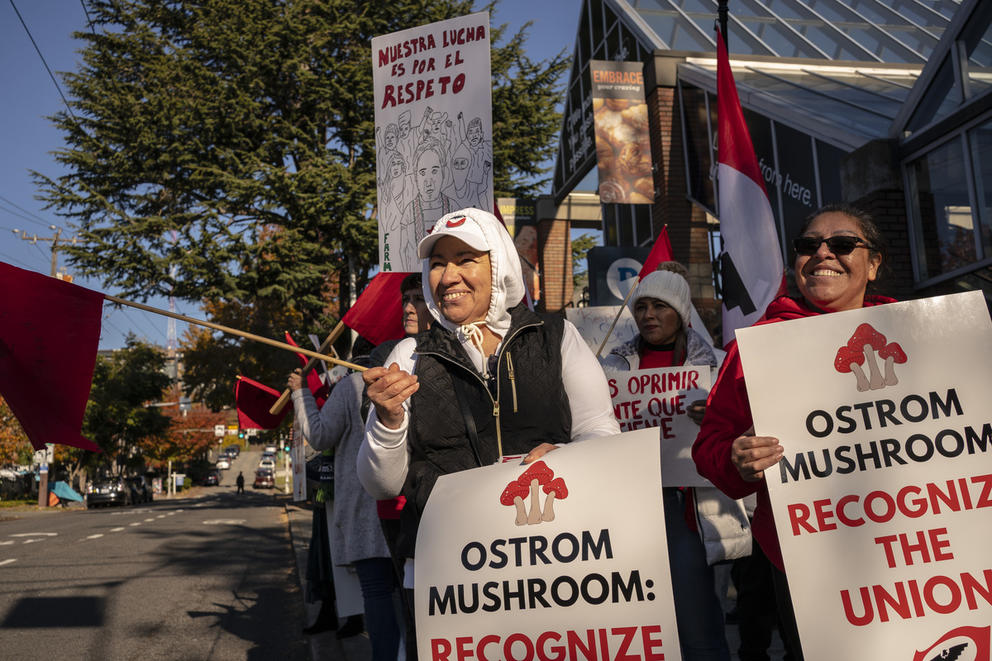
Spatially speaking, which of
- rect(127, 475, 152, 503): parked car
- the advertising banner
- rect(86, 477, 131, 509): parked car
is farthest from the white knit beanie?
rect(127, 475, 152, 503): parked car

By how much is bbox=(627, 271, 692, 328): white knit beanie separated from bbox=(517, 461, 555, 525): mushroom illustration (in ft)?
6.24

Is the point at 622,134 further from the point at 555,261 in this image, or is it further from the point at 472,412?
the point at 472,412

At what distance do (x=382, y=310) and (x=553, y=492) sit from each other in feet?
8.48

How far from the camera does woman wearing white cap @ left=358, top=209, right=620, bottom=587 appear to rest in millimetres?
2414

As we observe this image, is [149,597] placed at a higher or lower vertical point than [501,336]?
lower

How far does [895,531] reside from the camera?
2.22 meters

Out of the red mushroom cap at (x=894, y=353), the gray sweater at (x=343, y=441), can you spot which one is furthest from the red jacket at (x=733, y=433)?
the gray sweater at (x=343, y=441)

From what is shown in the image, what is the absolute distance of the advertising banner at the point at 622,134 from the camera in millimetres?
15414

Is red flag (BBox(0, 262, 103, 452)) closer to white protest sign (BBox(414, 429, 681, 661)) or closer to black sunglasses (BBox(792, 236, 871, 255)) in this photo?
white protest sign (BBox(414, 429, 681, 661))

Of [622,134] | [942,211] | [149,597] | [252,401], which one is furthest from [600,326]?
[622,134]

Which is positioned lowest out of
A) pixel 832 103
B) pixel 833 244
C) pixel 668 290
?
pixel 833 244

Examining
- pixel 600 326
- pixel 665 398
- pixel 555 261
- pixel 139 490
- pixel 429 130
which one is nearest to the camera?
pixel 665 398

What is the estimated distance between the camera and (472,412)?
2459 millimetres

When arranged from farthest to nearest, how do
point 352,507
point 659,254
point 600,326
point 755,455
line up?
point 600,326 < point 659,254 < point 352,507 < point 755,455
